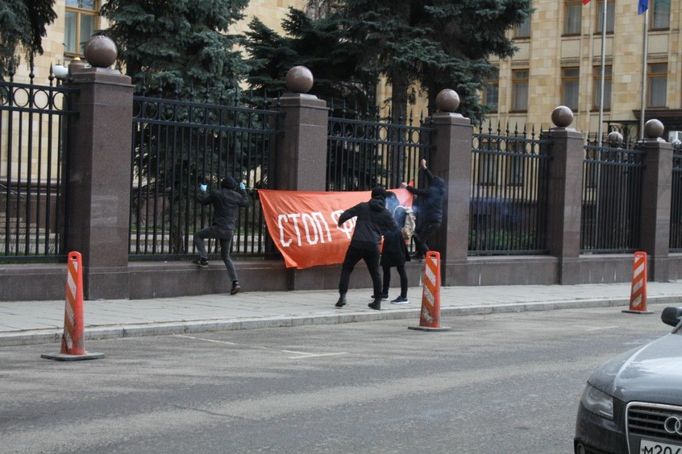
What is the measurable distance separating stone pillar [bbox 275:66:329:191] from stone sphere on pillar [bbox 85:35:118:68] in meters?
3.56

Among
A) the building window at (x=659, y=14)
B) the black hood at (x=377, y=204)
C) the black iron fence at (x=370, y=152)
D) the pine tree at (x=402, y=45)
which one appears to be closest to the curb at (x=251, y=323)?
the black hood at (x=377, y=204)

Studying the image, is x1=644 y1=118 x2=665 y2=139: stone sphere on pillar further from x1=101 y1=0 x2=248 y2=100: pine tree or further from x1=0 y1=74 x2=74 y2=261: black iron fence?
x1=0 y1=74 x2=74 y2=261: black iron fence

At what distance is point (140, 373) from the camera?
33.8ft

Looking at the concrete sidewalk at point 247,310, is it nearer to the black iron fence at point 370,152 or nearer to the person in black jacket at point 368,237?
the person in black jacket at point 368,237

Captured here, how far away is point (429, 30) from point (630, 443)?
26380 millimetres

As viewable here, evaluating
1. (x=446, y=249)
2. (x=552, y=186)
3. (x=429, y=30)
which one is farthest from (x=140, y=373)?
(x=429, y=30)

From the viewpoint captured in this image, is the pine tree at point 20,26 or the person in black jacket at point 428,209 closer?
the person in black jacket at point 428,209

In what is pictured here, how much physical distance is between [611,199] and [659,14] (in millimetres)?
28242

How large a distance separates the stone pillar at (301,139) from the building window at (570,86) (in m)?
→ 36.3

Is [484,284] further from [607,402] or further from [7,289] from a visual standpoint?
[607,402]

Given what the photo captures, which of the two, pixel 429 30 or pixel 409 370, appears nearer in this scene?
pixel 409 370

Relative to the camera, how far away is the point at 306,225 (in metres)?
18.4

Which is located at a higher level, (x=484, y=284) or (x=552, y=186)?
(x=552, y=186)

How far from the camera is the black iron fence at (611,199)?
2458cm
